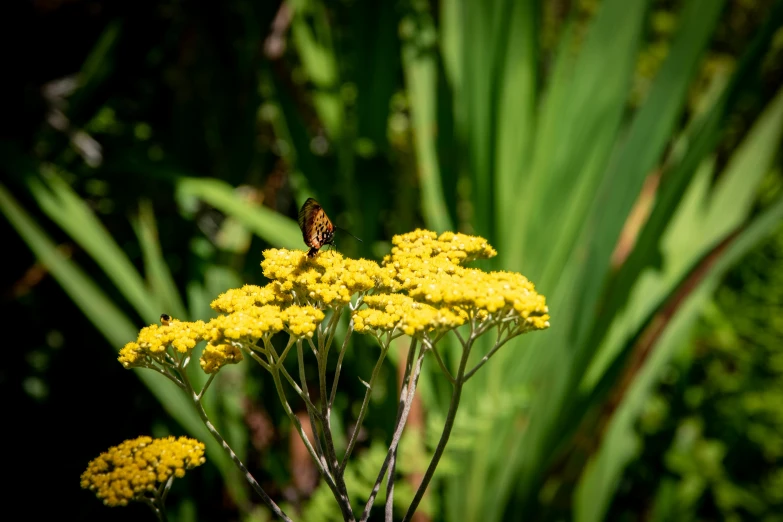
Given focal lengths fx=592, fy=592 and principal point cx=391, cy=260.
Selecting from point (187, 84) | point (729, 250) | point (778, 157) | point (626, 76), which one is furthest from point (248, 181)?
point (778, 157)

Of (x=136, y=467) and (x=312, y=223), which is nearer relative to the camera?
(x=136, y=467)

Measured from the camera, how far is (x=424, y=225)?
2139 mm

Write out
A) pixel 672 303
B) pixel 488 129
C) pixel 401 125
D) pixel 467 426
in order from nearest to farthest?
pixel 467 426
pixel 488 129
pixel 672 303
pixel 401 125

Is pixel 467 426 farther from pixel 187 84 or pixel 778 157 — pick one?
pixel 778 157

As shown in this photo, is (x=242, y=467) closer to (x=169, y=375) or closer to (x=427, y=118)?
(x=169, y=375)

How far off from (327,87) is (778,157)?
98.3 inches

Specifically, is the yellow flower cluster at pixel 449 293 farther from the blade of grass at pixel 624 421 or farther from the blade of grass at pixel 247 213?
the blade of grass at pixel 624 421

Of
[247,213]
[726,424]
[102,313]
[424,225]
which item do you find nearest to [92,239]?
[102,313]

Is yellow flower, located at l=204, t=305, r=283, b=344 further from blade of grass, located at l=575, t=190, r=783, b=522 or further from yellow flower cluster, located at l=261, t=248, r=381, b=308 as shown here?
blade of grass, located at l=575, t=190, r=783, b=522

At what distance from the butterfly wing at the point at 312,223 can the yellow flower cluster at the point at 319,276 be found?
0.14 ft

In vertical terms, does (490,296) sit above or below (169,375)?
above

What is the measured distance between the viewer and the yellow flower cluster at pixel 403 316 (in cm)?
65

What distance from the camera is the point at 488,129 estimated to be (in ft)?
4.89

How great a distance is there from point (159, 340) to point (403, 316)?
0.29 metres
